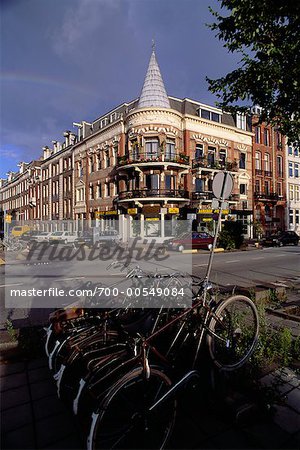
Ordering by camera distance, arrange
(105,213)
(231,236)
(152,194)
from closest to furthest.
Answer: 1. (231,236)
2. (152,194)
3. (105,213)

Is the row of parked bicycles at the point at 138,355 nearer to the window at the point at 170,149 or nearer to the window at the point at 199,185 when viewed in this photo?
the window at the point at 170,149

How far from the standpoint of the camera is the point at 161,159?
26703 millimetres

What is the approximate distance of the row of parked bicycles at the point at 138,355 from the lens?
2209mm

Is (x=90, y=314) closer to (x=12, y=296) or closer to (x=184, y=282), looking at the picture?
(x=184, y=282)

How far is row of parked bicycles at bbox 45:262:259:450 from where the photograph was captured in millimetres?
2209

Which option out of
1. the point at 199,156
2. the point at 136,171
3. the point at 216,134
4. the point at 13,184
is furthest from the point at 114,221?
the point at 13,184

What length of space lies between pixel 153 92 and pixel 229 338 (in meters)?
28.4

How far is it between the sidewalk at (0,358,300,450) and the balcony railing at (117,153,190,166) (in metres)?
24.9

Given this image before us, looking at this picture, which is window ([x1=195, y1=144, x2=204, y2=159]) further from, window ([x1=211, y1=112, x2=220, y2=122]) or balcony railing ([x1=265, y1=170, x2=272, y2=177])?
balcony railing ([x1=265, y1=170, x2=272, y2=177])

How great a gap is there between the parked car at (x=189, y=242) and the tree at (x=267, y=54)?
14.4 meters

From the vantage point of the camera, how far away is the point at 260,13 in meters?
5.14

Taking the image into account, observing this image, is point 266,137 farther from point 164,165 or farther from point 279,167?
Answer: point 164,165

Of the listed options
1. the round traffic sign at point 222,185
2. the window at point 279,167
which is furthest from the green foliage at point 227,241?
the window at point 279,167

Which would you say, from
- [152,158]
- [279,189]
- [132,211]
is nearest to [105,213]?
[132,211]
